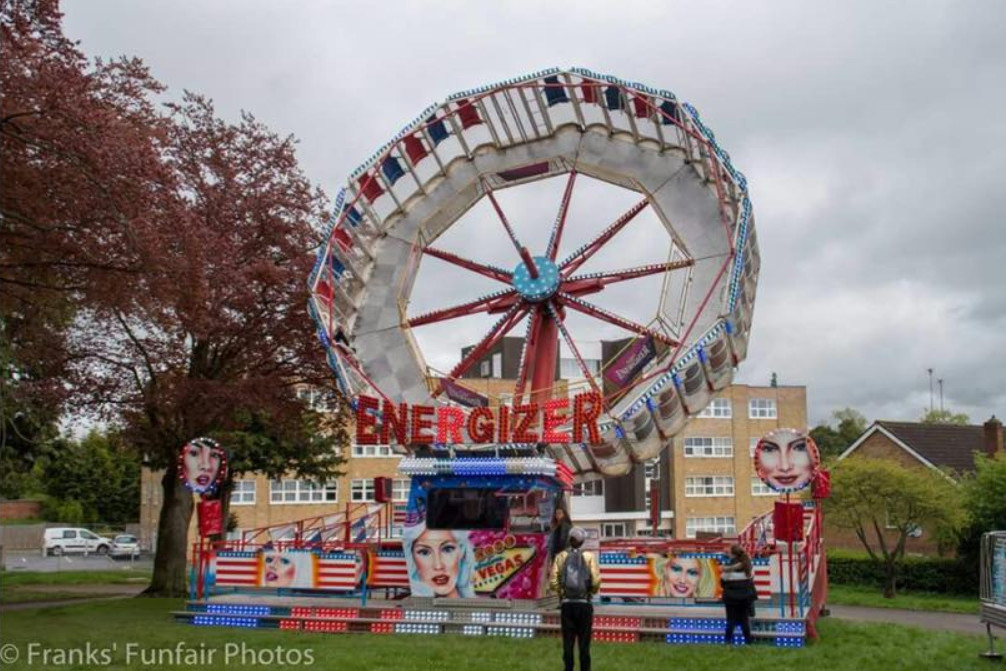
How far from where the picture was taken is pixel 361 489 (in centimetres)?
6706

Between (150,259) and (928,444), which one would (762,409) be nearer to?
(928,444)

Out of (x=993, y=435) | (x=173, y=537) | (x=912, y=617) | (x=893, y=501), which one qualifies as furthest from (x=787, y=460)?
(x=993, y=435)

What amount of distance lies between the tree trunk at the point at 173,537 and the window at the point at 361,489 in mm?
35543

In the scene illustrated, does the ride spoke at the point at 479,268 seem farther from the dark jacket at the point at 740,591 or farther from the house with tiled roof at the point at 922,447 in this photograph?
the house with tiled roof at the point at 922,447

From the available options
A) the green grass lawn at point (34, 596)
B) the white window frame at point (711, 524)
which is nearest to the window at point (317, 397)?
the green grass lawn at point (34, 596)

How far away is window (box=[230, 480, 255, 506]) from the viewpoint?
64.4 m

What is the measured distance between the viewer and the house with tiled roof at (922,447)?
54.9 meters

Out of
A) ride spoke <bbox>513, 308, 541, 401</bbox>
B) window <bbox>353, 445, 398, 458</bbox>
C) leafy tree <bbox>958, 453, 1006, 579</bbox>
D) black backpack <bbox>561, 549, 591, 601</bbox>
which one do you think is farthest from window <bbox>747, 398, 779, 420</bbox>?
black backpack <bbox>561, 549, 591, 601</bbox>

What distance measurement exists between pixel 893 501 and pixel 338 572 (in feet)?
87.7

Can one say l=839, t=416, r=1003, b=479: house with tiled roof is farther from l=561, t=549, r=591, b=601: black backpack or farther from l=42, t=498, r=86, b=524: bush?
l=42, t=498, r=86, b=524: bush

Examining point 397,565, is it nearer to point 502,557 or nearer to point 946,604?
point 502,557

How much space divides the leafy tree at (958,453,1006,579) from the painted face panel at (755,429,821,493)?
24168 mm

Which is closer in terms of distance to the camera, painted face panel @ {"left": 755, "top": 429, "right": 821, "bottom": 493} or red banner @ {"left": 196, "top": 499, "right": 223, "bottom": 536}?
painted face panel @ {"left": 755, "top": 429, "right": 821, "bottom": 493}

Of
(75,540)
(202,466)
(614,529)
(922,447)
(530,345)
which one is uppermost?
(530,345)
